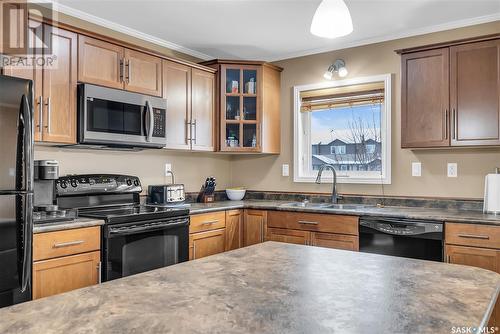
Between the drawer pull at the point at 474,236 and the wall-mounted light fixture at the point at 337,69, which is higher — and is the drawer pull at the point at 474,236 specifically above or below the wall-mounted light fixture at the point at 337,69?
below

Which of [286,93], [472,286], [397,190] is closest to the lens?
[472,286]

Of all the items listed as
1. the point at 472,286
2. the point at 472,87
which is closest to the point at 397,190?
the point at 472,87

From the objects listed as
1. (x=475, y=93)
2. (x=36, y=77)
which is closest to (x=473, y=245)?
(x=475, y=93)

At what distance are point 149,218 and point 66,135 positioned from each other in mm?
801

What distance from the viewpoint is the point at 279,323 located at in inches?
34.0

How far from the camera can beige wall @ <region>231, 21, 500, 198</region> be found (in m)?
3.23

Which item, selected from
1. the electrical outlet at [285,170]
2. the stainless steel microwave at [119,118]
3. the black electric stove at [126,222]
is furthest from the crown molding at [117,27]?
the electrical outlet at [285,170]

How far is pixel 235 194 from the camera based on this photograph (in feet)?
14.2

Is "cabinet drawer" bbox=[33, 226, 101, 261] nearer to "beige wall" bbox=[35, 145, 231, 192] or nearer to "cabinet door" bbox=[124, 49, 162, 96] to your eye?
"beige wall" bbox=[35, 145, 231, 192]

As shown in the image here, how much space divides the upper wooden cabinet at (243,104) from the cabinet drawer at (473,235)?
74.9 inches

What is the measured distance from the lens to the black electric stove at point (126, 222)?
8.56 ft

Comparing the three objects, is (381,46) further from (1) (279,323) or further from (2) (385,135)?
(1) (279,323)

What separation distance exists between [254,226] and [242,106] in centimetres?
120

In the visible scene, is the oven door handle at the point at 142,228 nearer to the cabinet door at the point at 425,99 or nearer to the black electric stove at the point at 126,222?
the black electric stove at the point at 126,222
